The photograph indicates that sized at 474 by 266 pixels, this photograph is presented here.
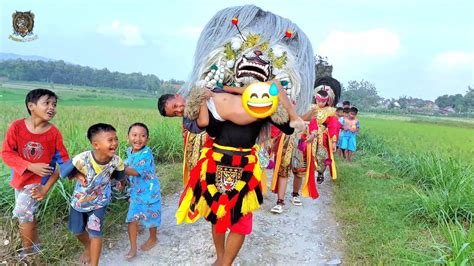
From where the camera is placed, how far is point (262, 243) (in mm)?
3676

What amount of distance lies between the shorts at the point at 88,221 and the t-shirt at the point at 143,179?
1.47ft

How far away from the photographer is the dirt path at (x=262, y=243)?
334 centimetres

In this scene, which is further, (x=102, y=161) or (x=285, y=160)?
(x=285, y=160)

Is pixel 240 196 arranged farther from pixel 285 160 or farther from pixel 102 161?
pixel 285 160

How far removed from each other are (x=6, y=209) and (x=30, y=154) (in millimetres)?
920

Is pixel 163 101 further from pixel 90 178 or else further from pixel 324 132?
pixel 324 132

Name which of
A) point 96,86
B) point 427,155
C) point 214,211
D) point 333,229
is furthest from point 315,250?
point 96,86

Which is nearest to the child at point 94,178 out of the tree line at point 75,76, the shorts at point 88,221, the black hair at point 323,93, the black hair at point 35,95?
the shorts at point 88,221

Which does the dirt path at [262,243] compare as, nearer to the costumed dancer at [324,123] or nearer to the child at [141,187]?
the child at [141,187]

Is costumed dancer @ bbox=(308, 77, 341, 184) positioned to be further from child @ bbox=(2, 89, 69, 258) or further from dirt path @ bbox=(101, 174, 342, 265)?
child @ bbox=(2, 89, 69, 258)

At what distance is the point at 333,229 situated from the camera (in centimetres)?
420

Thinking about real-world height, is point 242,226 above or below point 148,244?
above

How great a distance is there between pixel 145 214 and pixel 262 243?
1098mm

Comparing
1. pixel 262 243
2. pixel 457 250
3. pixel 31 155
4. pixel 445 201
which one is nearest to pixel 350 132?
pixel 445 201
